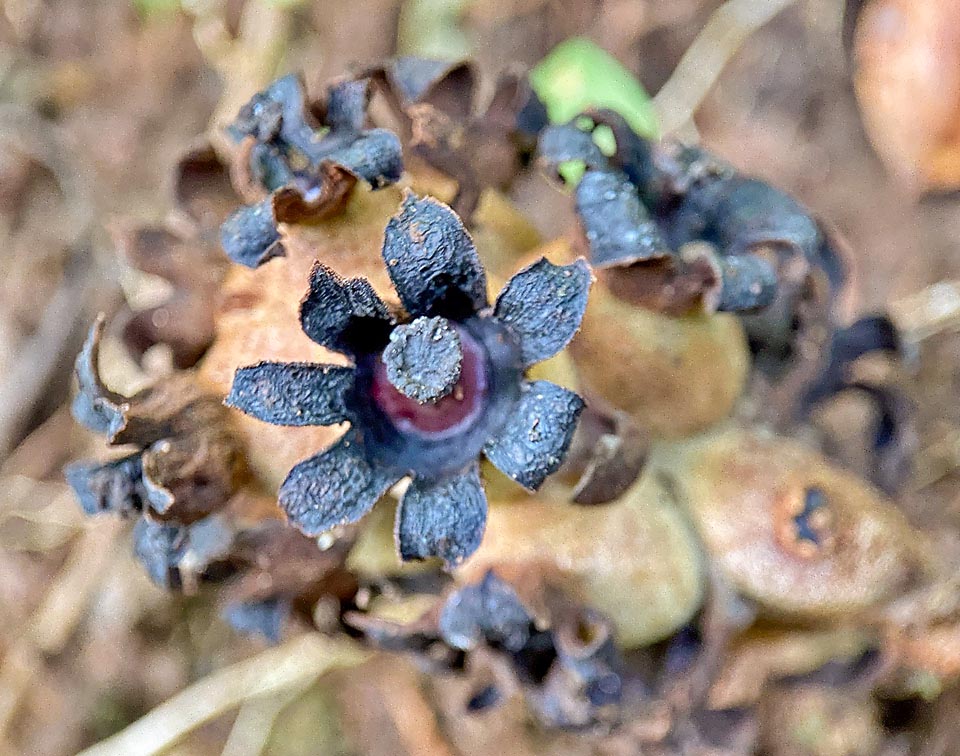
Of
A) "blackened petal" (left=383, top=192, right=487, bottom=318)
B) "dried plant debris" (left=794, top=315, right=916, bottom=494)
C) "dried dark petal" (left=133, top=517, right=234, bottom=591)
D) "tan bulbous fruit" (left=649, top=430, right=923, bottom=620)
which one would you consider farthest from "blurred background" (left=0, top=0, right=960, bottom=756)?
"blackened petal" (left=383, top=192, right=487, bottom=318)

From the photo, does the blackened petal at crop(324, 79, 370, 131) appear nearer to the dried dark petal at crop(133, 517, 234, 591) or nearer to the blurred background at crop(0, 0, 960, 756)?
the dried dark petal at crop(133, 517, 234, 591)

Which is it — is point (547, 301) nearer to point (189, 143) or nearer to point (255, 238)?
point (255, 238)

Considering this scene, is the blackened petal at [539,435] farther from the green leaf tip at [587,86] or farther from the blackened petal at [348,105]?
the green leaf tip at [587,86]

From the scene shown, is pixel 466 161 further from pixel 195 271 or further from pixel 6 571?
pixel 6 571

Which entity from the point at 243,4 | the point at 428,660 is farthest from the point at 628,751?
the point at 243,4

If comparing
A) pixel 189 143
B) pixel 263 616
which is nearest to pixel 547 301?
pixel 263 616

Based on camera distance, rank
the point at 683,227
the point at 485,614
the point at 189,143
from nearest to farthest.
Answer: the point at 485,614 < the point at 683,227 < the point at 189,143

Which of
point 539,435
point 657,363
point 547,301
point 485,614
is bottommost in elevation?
point 485,614

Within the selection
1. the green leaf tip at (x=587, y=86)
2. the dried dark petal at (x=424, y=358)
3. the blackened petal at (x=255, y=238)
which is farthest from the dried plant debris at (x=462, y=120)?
the green leaf tip at (x=587, y=86)
